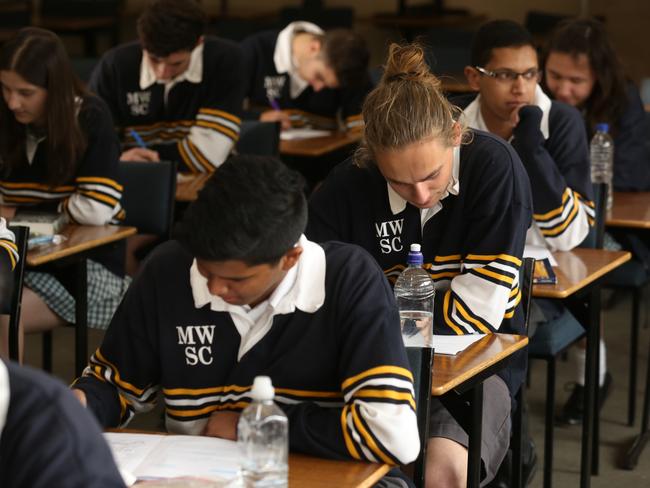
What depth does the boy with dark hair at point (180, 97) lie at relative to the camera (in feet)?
15.6

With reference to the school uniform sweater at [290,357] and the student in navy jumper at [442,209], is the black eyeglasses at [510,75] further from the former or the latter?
the school uniform sweater at [290,357]

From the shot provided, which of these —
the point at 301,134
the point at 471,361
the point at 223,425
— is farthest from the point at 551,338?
the point at 301,134

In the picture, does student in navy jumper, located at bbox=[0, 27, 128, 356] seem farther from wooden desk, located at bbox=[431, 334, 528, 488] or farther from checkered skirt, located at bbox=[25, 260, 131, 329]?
wooden desk, located at bbox=[431, 334, 528, 488]

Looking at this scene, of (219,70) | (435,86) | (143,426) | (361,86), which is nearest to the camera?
(435,86)

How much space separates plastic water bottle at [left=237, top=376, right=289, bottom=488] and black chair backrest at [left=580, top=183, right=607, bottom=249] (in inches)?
75.9

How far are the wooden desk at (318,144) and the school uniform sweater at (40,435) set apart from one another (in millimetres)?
3639

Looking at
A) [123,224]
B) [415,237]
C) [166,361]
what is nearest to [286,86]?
[123,224]

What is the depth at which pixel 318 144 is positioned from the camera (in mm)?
5148

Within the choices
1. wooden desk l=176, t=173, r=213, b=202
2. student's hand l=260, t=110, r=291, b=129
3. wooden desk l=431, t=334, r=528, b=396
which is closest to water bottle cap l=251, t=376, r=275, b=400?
wooden desk l=431, t=334, r=528, b=396

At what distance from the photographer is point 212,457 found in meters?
1.81

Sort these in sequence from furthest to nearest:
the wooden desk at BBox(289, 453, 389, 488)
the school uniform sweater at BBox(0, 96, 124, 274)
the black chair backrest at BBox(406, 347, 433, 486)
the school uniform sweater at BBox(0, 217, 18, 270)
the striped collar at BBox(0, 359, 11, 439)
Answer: the school uniform sweater at BBox(0, 96, 124, 274) < the school uniform sweater at BBox(0, 217, 18, 270) < the black chair backrest at BBox(406, 347, 433, 486) < the wooden desk at BBox(289, 453, 389, 488) < the striped collar at BBox(0, 359, 11, 439)

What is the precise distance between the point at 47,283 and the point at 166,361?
1596 mm

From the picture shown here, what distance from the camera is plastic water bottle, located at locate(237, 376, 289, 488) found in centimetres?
171

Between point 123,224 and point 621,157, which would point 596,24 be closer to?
point 621,157
